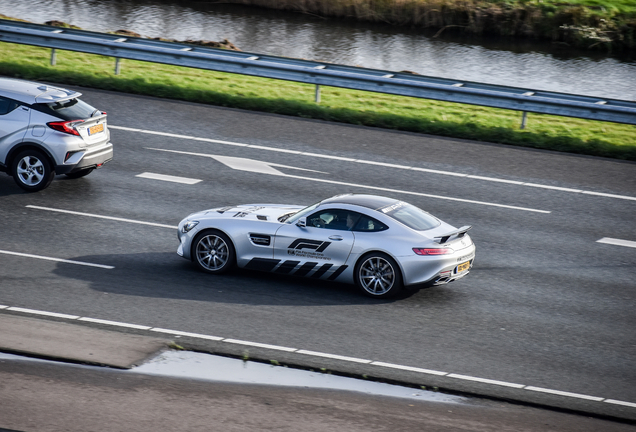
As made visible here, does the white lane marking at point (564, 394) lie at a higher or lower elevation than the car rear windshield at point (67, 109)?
lower

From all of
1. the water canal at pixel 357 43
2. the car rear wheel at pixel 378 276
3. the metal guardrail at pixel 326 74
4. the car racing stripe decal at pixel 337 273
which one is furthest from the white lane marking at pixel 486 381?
the water canal at pixel 357 43

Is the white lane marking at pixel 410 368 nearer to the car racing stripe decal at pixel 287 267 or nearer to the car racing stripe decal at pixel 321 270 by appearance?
the car racing stripe decal at pixel 321 270

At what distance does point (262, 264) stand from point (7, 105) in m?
6.17

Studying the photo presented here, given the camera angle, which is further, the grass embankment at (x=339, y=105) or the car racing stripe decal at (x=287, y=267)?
the grass embankment at (x=339, y=105)

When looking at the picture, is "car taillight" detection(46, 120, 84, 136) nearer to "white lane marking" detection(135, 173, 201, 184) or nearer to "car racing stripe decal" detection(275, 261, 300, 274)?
"white lane marking" detection(135, 173, 201, 184)

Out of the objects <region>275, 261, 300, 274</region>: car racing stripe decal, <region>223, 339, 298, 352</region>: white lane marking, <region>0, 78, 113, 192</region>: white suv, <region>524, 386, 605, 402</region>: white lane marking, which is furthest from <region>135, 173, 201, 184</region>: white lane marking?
<region>524, 386, 605, 402</region>: white lane marking

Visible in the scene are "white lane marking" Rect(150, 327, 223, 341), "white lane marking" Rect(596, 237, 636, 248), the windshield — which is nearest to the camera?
"white lane marking" Rect(150, 327, 223, 341)

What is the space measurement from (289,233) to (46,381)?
4161 mm

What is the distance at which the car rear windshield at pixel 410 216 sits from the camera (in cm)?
1155

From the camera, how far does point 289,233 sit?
38.3 ft

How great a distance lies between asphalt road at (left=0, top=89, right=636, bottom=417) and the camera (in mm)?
10031

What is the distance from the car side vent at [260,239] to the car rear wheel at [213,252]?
1.16ft

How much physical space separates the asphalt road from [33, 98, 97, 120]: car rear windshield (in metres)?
1.35

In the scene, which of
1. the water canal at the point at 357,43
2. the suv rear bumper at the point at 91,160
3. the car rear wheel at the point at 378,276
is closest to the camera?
the car rear wheel at the point at 378,276
